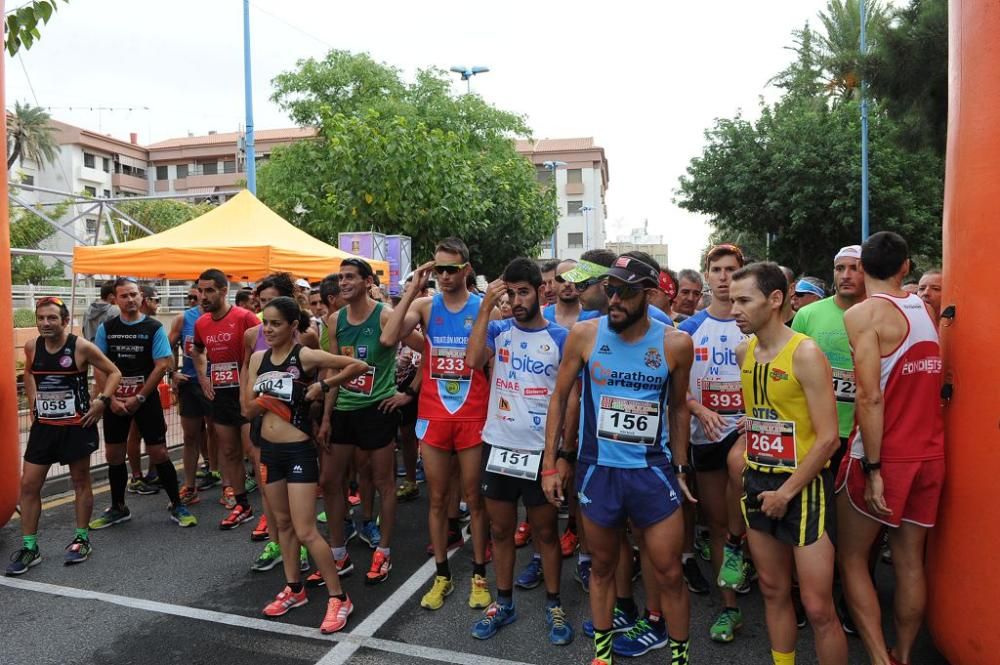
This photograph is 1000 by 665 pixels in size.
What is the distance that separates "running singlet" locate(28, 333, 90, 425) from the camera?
5457mm

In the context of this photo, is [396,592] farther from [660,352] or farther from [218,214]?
[218,214]

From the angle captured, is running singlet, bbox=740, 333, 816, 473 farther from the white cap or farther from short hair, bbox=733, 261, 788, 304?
the white cap

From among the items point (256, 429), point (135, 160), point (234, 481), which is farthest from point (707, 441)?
point (135, 160)

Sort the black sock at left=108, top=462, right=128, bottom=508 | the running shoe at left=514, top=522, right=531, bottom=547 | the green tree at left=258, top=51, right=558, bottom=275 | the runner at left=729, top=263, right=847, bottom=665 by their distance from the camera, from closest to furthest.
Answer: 1. the runner at left=729, top=263, right=847, bottom=665
2. the running shoe at left=514, top=522, right=531, bottom=547
3. the black sock at left=108, top=462, right=128, bottom=508
4. the green tree at left=258, top=51, right=558, bottom=275

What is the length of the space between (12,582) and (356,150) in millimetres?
14059

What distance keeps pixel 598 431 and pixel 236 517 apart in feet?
13.0

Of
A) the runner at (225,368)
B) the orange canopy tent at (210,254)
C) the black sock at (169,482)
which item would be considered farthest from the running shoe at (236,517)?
the orange canopy tent at (210,254)

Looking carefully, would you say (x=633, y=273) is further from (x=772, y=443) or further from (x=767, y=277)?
(x=772, y=443)

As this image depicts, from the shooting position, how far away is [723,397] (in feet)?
14.6

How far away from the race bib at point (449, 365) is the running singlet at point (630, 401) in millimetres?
1253

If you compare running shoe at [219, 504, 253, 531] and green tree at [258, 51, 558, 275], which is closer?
running shoe at [219, 504, 253, 531]

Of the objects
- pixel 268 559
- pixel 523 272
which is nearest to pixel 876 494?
pixel 523 272

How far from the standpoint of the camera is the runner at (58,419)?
536 cm

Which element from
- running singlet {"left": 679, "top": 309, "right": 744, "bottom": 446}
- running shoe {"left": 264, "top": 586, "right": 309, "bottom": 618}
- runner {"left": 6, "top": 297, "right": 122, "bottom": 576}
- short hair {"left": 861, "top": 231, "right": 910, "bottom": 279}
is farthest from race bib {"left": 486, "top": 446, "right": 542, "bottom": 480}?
runner {"left": 6, "top": 297, "right": 122, "bottom": 576}
